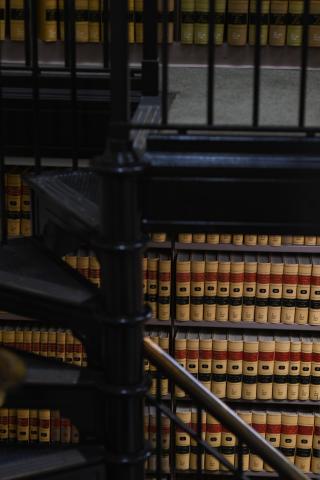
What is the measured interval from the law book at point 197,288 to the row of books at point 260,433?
1.51ft

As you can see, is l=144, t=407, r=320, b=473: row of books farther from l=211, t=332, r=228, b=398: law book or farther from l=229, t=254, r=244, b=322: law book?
l=229, t=254, r=244, b=322: law book

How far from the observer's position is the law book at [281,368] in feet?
12.8

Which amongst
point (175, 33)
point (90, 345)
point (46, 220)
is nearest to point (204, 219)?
point (90, 345)

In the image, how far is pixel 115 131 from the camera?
5.31ft

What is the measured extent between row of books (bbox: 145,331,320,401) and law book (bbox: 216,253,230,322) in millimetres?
119

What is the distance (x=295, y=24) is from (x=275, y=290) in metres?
1.17

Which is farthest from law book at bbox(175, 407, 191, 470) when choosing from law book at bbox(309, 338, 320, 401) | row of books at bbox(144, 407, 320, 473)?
law book at bbox(309, 338, 320, 401)

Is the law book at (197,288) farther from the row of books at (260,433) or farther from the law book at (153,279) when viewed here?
the row of books at (260,433)

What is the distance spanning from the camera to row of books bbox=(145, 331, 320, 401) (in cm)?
390

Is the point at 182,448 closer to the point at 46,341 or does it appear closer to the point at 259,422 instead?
the point at 259,422

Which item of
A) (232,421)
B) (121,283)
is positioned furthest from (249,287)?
(121,283)

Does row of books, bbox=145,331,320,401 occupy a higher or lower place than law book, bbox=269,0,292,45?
lower

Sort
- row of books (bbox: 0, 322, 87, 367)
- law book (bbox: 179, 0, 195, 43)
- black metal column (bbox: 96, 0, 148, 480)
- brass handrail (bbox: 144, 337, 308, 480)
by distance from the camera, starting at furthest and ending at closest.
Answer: row of books (bbox: 0, 322, 87, 367) → law book (bbox: 179, 0, 195, 43) → brass handrail (bbox: 144, 337, 308, 480) → black metal column (bbox: 96, 0, 148, 480)

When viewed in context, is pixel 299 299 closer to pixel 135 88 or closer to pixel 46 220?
pixel 135 88
